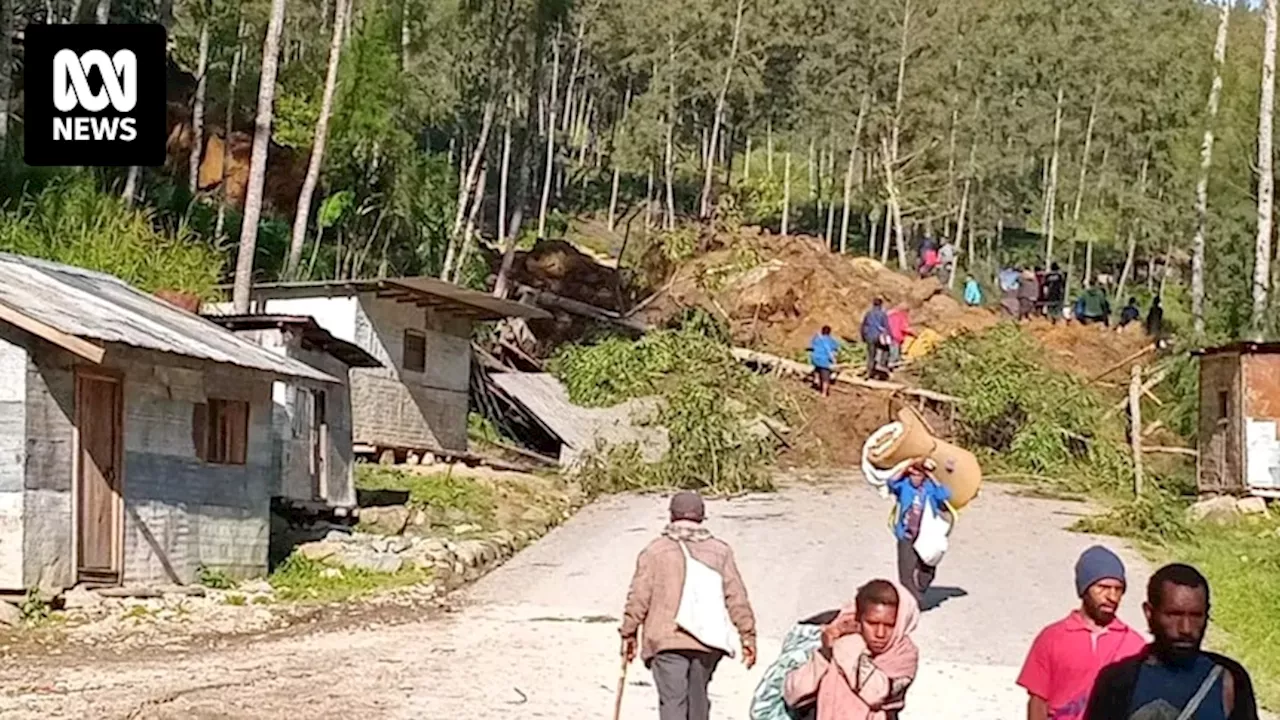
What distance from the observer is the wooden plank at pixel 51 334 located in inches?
620

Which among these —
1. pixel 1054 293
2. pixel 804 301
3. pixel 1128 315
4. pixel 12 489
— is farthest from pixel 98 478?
pixel 1054 293

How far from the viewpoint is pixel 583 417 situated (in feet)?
104

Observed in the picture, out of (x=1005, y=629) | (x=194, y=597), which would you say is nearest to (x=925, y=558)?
(x=1005, y=629)

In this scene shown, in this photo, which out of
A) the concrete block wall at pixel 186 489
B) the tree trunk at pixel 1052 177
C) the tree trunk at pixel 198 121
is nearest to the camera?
the concrete block wall at pixel 186 489

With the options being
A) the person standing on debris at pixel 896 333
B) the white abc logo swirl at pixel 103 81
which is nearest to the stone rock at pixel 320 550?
the white abc logo swirl at pixel 103 81

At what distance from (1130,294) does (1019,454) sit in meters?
31.7

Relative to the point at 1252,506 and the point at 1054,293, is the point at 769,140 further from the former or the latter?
the point at 1252,506

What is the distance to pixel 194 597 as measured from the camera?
57.6 feet

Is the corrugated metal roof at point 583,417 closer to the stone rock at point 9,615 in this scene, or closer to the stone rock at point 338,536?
the stone rock at point 338,536

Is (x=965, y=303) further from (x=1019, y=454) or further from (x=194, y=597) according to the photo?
(x=194, y=597)

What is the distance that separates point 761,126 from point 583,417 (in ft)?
126

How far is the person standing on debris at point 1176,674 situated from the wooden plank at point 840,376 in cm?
2685

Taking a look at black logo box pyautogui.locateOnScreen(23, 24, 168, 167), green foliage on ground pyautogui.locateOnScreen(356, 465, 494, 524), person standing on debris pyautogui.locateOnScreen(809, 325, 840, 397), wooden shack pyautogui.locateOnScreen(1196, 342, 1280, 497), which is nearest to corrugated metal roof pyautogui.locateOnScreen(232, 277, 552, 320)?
green foliage on ground pyautogui.locateOnScreen(356, 465, 494, 524)

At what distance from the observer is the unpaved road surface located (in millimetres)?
12797
